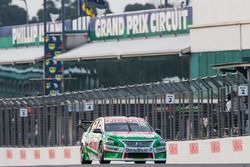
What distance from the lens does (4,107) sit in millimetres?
49312

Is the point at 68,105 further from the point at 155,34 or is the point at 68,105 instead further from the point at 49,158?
the point at 155,34

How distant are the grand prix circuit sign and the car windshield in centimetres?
3611

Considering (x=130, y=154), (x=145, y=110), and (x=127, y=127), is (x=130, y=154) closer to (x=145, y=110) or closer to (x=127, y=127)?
(x=127, y=127)

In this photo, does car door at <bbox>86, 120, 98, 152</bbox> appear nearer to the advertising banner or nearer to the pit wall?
the pit wall

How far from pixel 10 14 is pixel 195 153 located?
136 m

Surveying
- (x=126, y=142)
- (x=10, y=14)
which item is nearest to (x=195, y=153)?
(x=126, y=142)

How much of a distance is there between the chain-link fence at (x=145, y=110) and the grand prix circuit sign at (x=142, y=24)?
2279cm

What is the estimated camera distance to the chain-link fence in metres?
37.2

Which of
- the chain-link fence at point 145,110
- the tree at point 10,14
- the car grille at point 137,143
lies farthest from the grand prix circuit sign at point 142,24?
the tree at point 10,14

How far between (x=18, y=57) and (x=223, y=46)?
24886 mm

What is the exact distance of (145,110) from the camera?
137ft

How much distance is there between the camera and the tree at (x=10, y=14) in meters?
170

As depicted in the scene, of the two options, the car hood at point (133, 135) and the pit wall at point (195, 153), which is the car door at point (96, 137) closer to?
the car hood at point (133, 135)

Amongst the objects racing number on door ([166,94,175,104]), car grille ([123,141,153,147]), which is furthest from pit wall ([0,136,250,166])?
car grille ([123,141,153,147])
